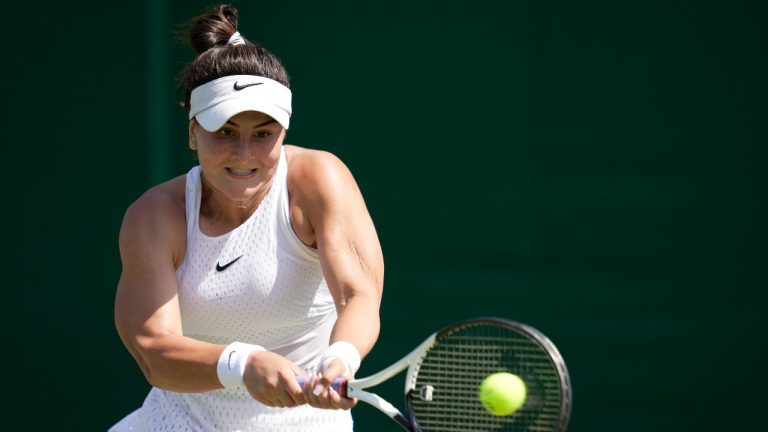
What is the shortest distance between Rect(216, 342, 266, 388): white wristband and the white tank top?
0.27 m

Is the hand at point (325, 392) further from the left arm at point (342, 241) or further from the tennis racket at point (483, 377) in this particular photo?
the left arm at point (342, 241)

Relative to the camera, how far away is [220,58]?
103 inches

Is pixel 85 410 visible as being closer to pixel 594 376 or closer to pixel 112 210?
pixel 112 210

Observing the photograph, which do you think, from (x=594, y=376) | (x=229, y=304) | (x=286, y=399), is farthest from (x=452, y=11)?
(x=286, y=399)

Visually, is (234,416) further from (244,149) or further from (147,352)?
(244,149)

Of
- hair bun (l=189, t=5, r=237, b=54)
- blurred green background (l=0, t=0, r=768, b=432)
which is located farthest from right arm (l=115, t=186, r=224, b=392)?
blurred green background (l=0, t=0, r=768, b=432)

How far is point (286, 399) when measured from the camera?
2.28 m

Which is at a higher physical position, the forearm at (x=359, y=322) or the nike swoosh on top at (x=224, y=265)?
the nike swoosh on top at (x=224, y=265)

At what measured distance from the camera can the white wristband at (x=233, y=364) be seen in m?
2.33

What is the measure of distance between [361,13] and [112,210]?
1180 mm

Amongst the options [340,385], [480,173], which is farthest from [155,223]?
[480,173]

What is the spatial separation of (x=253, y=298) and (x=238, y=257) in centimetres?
10

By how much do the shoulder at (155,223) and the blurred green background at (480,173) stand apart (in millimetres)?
1500

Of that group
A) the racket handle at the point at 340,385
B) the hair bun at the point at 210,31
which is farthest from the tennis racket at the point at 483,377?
the hair bun at the point at 210,31
